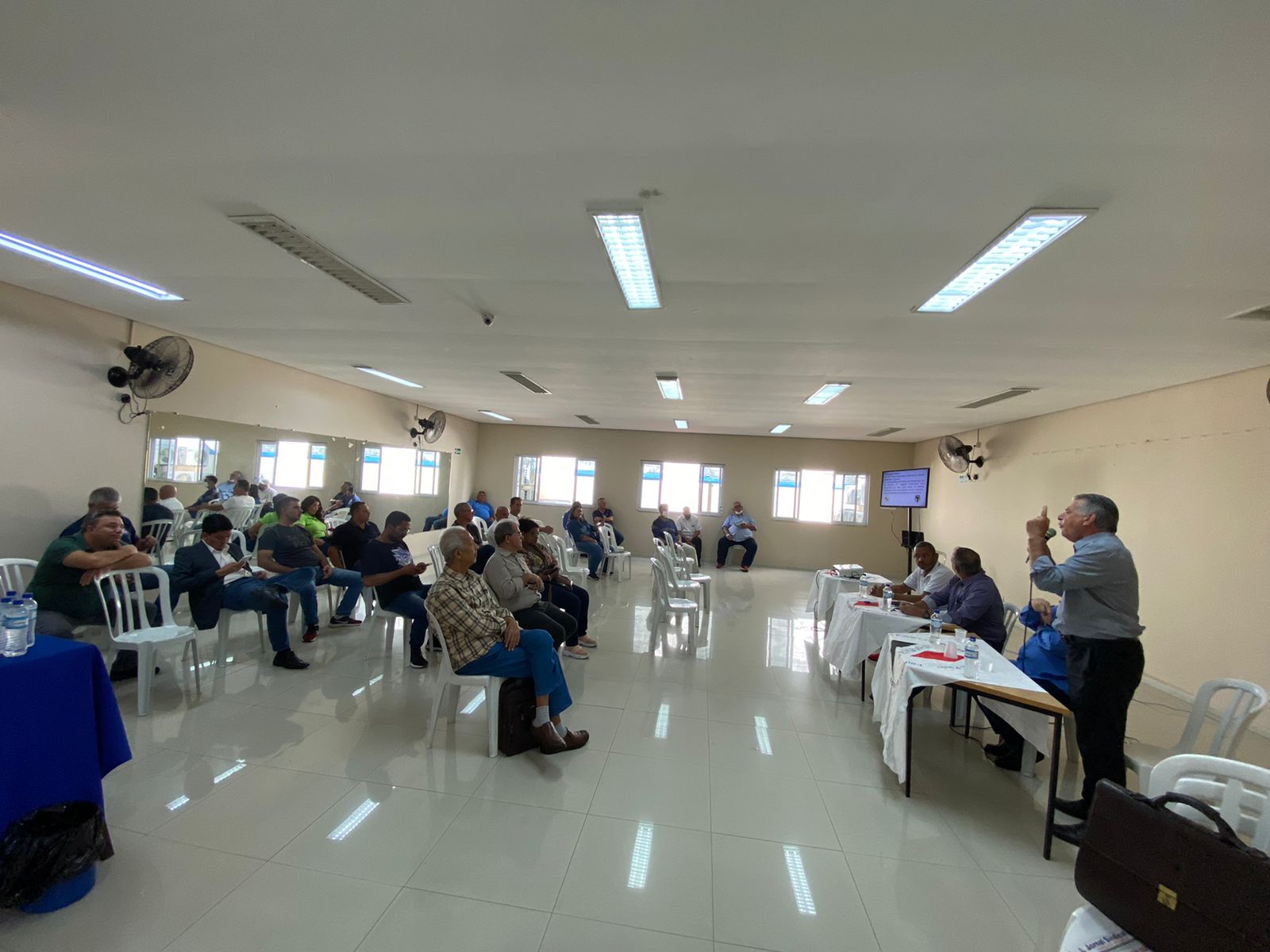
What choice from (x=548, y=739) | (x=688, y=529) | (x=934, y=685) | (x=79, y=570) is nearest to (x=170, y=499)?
(x=79, y=570)

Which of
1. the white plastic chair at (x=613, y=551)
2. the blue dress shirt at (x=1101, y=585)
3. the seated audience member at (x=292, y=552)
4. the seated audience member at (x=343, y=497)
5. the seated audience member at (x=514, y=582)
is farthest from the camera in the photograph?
the white plastic chair at (x=613, y=551)

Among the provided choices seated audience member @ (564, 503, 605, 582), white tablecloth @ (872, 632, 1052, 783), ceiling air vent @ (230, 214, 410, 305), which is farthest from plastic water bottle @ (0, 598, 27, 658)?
seated audience member @ (564, 503, 605, 582)

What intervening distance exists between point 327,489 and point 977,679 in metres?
7.62

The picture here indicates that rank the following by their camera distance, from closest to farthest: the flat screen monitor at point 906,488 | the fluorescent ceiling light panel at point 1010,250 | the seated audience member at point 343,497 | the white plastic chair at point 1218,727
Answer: the fluorescent ceiling light panel at point 1010,250 < the white plastic chair at point 1218,727 < the seated audience member at point 343,497 < the flat screen monitor at point 906,488

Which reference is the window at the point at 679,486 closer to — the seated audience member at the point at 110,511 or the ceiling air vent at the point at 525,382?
the ceiling air vent at the point at 525,382

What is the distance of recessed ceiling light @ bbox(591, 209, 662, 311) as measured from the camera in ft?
8.04

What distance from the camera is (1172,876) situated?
134 centimetres

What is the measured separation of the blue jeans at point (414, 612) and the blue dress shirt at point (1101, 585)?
391cm

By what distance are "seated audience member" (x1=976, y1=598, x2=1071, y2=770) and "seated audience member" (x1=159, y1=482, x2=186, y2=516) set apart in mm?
6690

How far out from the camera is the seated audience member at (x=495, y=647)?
2.97m

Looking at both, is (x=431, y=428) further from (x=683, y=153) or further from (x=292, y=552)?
(x=683, y=153)

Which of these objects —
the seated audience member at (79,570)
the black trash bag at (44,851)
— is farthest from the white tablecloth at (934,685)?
the seated audience member at (79,570)

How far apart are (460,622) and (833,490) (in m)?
10.1

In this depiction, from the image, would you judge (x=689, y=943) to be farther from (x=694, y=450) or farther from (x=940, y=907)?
(x=694, y=450)
